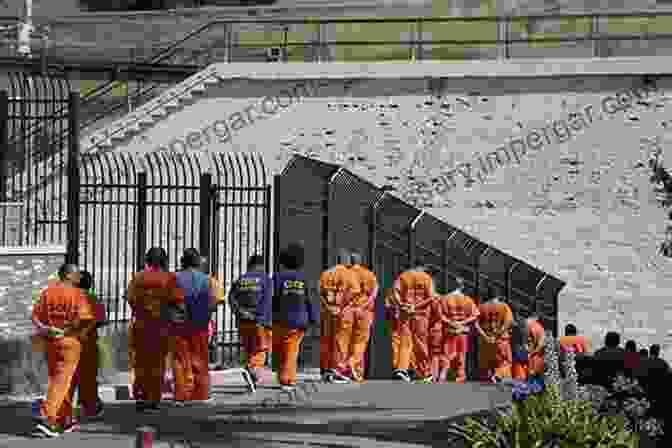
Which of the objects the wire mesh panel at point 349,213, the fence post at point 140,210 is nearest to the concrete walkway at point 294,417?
the fence post at point 140,210

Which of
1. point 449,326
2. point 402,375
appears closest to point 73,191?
point 402,375

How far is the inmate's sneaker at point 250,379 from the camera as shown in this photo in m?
16.7

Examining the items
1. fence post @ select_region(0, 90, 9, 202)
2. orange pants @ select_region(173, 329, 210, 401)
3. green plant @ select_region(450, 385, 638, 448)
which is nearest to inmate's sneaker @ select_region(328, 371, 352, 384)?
orange pants @ select_region(173, 329, 210, 401)

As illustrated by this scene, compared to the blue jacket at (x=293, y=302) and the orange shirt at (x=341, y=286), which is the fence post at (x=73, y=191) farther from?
the orange shirt at (x=341, y=286)

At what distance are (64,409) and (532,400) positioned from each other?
454cm

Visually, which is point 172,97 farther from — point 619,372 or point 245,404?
point 619,372

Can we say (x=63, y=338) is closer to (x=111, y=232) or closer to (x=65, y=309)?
(x=65, y=309)

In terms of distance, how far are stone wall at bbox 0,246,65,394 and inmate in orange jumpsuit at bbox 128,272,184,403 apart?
2.11 metres

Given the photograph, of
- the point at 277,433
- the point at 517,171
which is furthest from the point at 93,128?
the point at 277,433

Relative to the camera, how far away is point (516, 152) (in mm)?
29219

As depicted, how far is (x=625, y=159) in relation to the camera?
28.7 metres

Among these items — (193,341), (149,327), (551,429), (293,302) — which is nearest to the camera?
(551,429)

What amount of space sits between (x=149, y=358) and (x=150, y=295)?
602 millimetres

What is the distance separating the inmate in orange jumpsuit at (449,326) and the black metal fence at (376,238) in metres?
1.55
